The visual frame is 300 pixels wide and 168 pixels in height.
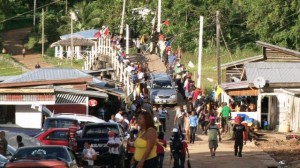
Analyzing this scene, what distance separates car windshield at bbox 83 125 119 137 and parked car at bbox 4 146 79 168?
715cm

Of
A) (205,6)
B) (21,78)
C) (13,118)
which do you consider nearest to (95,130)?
(13,118)

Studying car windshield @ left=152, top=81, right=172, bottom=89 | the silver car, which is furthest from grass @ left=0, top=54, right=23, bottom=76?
car windshield @ left=152, top=81, right=172, bottom=89

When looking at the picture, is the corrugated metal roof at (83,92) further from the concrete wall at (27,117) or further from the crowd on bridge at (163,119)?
the concrete wall at (27,117)

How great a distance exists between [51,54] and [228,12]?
19691 millimetres

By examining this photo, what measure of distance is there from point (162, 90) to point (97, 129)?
2306cm

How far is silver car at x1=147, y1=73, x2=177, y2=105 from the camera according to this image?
54594 mm

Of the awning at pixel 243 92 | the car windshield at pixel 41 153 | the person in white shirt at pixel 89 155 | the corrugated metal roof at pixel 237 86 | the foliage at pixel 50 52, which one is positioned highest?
the foliage at pixel 50 52

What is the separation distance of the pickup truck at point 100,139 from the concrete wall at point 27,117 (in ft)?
31.9

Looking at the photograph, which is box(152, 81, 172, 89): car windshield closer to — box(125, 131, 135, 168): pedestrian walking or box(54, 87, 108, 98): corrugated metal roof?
box(54, 87, 108, 98): corrugated metal roof

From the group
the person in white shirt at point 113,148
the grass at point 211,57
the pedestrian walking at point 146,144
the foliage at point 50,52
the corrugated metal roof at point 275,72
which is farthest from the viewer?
the foliage at point 50,52

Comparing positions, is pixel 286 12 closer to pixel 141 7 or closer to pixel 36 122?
Answer: pixel 141 7

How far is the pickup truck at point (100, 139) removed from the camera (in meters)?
31.0

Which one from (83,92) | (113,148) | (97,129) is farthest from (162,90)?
(113,148)

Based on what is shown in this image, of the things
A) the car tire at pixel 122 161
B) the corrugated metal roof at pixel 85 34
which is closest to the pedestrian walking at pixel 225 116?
the car tire at pixel 122 161
